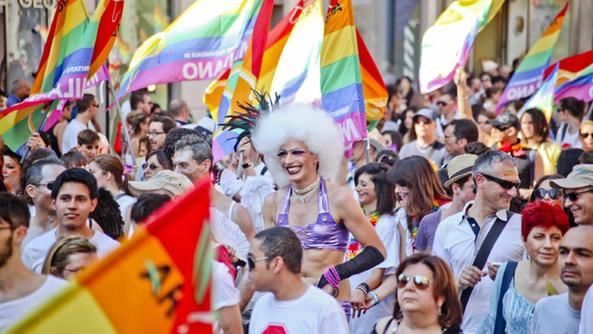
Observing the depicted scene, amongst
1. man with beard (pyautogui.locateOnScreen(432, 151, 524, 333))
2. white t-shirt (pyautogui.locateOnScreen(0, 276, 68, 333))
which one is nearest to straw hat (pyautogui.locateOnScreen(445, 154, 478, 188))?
man with beard (pyautogui.locateOnScreen(432, 151, 524, 333))

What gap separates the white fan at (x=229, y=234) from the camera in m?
7.64

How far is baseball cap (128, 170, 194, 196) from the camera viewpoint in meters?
8.27

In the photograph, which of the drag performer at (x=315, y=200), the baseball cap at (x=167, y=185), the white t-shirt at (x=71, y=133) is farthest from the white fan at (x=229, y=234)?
the white t-shirt at (x=71, y=133)

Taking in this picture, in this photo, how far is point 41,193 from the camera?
8.50 m

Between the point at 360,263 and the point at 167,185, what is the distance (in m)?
1.36

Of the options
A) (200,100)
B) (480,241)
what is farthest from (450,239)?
(200,100)

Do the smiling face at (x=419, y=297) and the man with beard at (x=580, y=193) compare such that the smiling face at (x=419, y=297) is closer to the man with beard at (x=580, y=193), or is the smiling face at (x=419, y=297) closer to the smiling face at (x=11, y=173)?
the man with beard at (x=580, y=193)

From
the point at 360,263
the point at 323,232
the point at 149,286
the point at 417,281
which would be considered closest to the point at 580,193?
the point at 360,263

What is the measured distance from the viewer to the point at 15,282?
5641 mm

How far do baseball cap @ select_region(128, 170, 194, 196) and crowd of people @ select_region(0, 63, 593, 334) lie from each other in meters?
0.01

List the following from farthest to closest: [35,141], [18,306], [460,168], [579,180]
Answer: [35,141]
[460,168]
[579,180]
[18,306]

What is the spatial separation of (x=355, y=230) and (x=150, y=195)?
1112 millimetres

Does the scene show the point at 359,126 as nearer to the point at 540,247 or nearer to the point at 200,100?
the point at 540,247

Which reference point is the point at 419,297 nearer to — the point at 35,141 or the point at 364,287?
the point at 364,287
